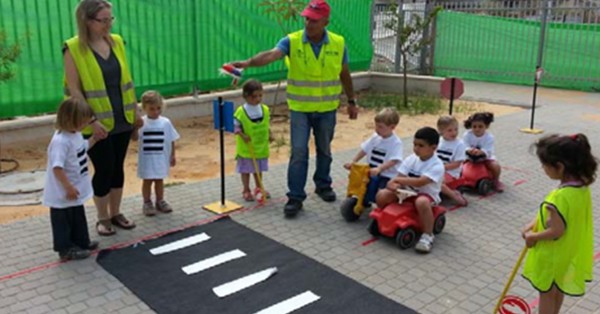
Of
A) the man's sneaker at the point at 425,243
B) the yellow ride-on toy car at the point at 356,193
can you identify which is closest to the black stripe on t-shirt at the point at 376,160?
the yellow ride-on toy car at the point at 356,193

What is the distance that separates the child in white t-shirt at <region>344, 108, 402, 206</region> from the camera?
5551 mm

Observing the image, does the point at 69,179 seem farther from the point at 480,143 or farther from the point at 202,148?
the point at 202,148

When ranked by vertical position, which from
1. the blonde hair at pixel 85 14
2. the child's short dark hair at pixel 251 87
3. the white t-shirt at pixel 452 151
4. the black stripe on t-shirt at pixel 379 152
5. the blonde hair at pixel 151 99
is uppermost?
the blonde hair at pixel 85 14

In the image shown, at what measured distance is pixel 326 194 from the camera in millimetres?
6266

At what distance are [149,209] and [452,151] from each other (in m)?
3.14

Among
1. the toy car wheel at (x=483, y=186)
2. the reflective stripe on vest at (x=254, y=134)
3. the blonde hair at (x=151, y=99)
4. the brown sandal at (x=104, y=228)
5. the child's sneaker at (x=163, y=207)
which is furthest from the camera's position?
the toy car wheel at (x=483, y=186)

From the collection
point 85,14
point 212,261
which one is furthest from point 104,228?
point 85,14

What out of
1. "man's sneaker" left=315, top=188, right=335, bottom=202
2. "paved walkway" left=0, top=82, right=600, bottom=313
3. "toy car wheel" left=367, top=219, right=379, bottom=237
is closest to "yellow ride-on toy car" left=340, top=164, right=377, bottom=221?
"paved walkway" left=0, top=82, right=600, bottom=313

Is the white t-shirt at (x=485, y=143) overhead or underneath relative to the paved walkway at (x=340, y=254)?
overhead

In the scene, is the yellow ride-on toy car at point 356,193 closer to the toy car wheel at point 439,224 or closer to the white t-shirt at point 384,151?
the white t-shirt at point 384,151

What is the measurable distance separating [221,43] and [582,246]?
8.91 m

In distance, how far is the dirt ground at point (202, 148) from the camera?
7.18 meters

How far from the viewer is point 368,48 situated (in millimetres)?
15211

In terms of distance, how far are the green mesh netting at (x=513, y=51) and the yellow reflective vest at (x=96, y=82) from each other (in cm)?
1352
